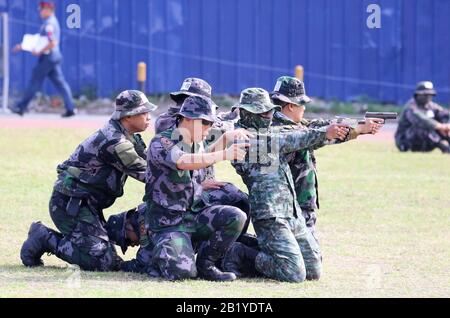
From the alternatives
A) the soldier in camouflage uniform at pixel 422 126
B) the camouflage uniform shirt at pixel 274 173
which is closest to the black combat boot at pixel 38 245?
the camouflage uniform shirt at pixel 274 173

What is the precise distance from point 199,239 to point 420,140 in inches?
447

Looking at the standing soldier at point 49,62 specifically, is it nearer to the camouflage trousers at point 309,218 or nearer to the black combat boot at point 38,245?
the black combat boot at point 38,245

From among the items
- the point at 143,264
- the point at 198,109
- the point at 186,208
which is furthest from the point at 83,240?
the point at 198,109

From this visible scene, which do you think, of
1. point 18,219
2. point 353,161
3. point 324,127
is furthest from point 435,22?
point 324,127

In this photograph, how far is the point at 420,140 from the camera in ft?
68.6

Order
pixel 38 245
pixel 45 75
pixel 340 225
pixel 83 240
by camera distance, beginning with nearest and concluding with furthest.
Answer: pixel 83 240 < pixel 38 245 < pixel 340 225 < pixel 45 75

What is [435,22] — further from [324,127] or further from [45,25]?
[324,127]

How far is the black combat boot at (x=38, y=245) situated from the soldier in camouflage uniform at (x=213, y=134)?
1.33 metres

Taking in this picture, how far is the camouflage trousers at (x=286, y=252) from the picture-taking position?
32.5ft

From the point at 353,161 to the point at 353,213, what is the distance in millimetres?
5207

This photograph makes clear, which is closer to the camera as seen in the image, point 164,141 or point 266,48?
point 164,141

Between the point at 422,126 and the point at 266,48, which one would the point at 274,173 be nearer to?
the point at 422,126

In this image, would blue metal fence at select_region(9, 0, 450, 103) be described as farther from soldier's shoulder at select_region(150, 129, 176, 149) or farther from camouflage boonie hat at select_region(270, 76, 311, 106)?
soldier's shoulder at select_region(150, 129, 176, 149)

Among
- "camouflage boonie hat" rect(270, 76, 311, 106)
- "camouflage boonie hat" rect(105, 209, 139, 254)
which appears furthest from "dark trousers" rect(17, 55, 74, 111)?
"camouflage boonie hat" rect(270, 76, 311, 106)
